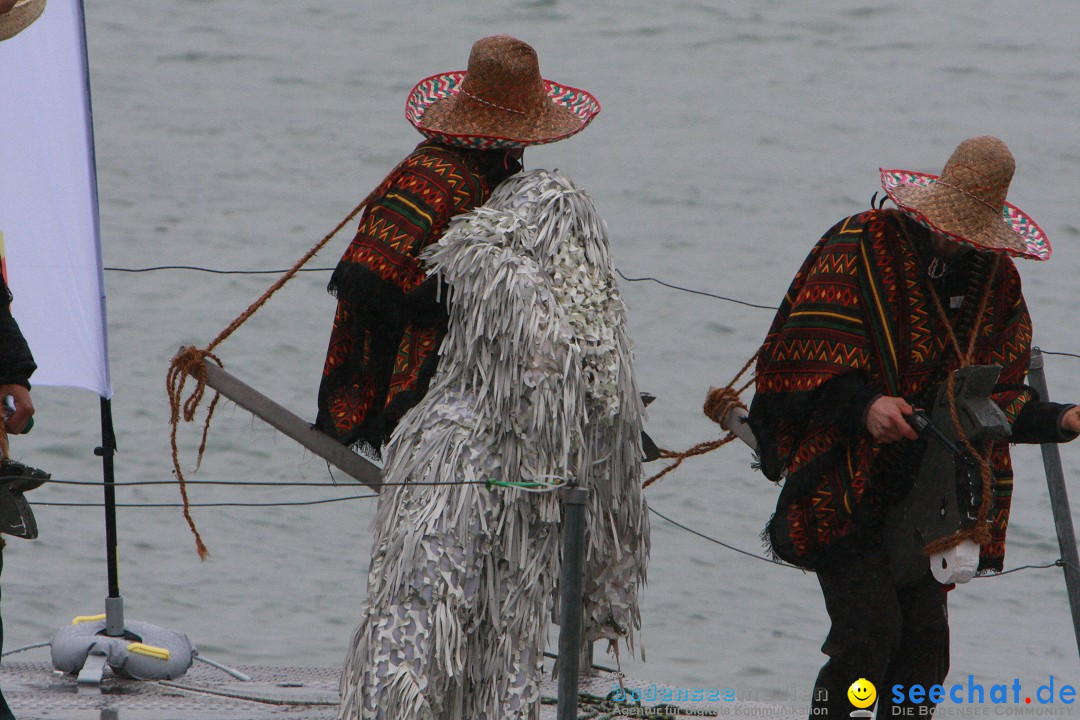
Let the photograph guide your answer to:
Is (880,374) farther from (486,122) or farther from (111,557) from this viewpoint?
(111,557)

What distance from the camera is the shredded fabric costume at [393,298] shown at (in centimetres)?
320

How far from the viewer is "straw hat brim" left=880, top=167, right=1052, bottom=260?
3139mm

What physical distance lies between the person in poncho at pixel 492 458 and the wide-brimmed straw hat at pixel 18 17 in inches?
35.1

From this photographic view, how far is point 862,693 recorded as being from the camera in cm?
322

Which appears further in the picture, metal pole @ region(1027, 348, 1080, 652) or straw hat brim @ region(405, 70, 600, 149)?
metal pole @ region(1027, 348, 1080, 652)

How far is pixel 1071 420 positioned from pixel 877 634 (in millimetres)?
626

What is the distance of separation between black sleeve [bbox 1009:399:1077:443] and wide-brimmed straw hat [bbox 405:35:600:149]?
111 cm

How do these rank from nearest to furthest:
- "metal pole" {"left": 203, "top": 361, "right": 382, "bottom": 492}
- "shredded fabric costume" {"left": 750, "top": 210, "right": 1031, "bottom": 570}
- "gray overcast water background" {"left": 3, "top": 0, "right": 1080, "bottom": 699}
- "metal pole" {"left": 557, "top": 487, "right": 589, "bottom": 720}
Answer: "metal pole" {"left": 557, "top": 487, "right": 589, "bottom": 720} → "shredded fabric costume" {"left": 750, "top": 210, "right": 1031, "bottom": 570} → "metal pole" {"left": 203, "top": 361, "right": 382, "bottom": 492} → "gray overcast water background" {"left": 3, "top": 0, "right": 1080, "bottom": 699}

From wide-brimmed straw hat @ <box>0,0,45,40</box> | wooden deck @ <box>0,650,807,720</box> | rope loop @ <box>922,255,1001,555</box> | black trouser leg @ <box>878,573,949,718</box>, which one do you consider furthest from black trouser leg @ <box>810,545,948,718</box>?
wide-brimmed straw hat @ <box>0,0,45,40</box>

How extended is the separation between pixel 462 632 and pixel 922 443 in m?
1.01

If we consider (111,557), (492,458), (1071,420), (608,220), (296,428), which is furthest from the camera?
(608,220)

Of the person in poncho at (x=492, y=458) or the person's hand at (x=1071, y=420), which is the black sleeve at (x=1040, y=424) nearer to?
the person's hand at (x=1071, y=420)

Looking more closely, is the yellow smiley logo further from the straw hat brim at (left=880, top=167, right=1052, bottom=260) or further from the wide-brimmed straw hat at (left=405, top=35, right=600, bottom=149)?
the wide-brimmed straw hat at (left=405, top=35, right=600, bottom=149)

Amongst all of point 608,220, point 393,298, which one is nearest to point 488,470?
point 393,298
